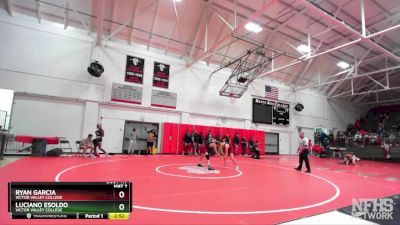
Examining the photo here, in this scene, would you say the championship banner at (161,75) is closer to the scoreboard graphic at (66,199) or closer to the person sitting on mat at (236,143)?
the person sitting on mat at (236,143)

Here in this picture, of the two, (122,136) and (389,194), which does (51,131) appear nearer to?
(122,136)

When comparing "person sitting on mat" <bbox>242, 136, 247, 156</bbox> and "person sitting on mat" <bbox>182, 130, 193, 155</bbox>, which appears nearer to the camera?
"person sitting on mat" <bbox>182, 130, 193, 155</bbox>

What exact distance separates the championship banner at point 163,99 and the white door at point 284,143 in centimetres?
1194

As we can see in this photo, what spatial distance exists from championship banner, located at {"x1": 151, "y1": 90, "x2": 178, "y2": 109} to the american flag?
9369mm

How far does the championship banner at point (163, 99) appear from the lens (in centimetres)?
1495

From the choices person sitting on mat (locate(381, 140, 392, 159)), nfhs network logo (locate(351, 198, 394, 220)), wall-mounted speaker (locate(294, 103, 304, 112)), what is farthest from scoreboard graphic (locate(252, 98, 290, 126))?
nfhs network logo (locate(351, 198, 394, 220))

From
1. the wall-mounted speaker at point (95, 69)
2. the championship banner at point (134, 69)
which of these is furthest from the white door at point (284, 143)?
the wall-mounted speaker at point (95, 69)

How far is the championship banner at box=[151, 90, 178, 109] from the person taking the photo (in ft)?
49.0

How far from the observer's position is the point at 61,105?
12.3 m

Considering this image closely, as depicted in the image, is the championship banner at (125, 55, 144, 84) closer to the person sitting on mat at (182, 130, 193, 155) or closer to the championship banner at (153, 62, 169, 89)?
the championship banner at (153, 62, 169, 89)

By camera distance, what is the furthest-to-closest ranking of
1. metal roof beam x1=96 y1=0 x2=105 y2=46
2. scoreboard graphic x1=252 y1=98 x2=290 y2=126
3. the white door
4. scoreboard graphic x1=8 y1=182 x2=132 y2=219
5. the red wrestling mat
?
the white door
scoreboard graphic x1=252 y1=98 x2=290 y2=126
metal roof beam x1=96 y1=0 x2=105 y2=46
the red wrestling mat
scoreboard graphic x1=8 y1=182 x2=132 y2=219

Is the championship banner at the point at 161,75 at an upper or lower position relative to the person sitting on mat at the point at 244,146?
upper

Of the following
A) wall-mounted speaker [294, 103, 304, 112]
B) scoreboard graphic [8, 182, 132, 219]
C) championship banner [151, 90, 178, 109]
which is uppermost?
wall-mounted speaker [294, 103, 304, 112]

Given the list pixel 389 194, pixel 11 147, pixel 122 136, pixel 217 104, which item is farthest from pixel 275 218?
pixel 217 104
